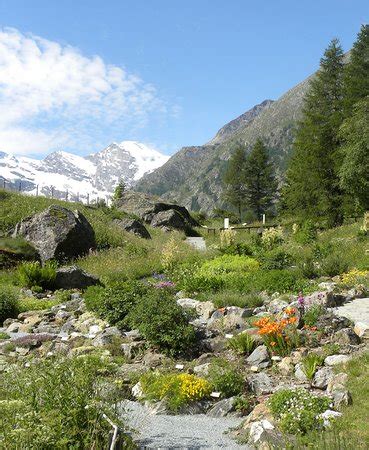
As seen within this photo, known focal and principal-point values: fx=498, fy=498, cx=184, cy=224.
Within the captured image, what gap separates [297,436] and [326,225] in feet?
88.2

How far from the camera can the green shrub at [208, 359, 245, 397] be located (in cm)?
655

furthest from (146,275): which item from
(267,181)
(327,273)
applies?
(267,181)

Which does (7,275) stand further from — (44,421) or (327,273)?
(44,421)

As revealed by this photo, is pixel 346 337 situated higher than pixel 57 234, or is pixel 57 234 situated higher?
pixel 57 234

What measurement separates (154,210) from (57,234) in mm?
19681

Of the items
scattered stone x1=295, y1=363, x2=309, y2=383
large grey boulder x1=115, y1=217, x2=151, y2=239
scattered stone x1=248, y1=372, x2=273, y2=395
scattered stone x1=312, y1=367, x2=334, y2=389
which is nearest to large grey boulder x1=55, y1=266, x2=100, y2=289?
scattered stone x1=248, y1=372, x2=273, y2=395

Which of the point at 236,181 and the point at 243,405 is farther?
the point at 236,181

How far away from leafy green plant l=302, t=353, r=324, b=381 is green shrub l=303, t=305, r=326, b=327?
1.53 m

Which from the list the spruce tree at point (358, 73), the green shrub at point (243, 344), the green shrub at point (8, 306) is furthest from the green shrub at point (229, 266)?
the spruce tree at point (358, 73)

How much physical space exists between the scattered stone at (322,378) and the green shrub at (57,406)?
310 cm

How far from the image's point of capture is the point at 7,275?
16250mm

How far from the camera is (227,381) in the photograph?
259 inches

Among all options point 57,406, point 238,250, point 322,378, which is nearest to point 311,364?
point 322,378

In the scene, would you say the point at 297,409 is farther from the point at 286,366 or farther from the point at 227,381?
the point at 286,366
